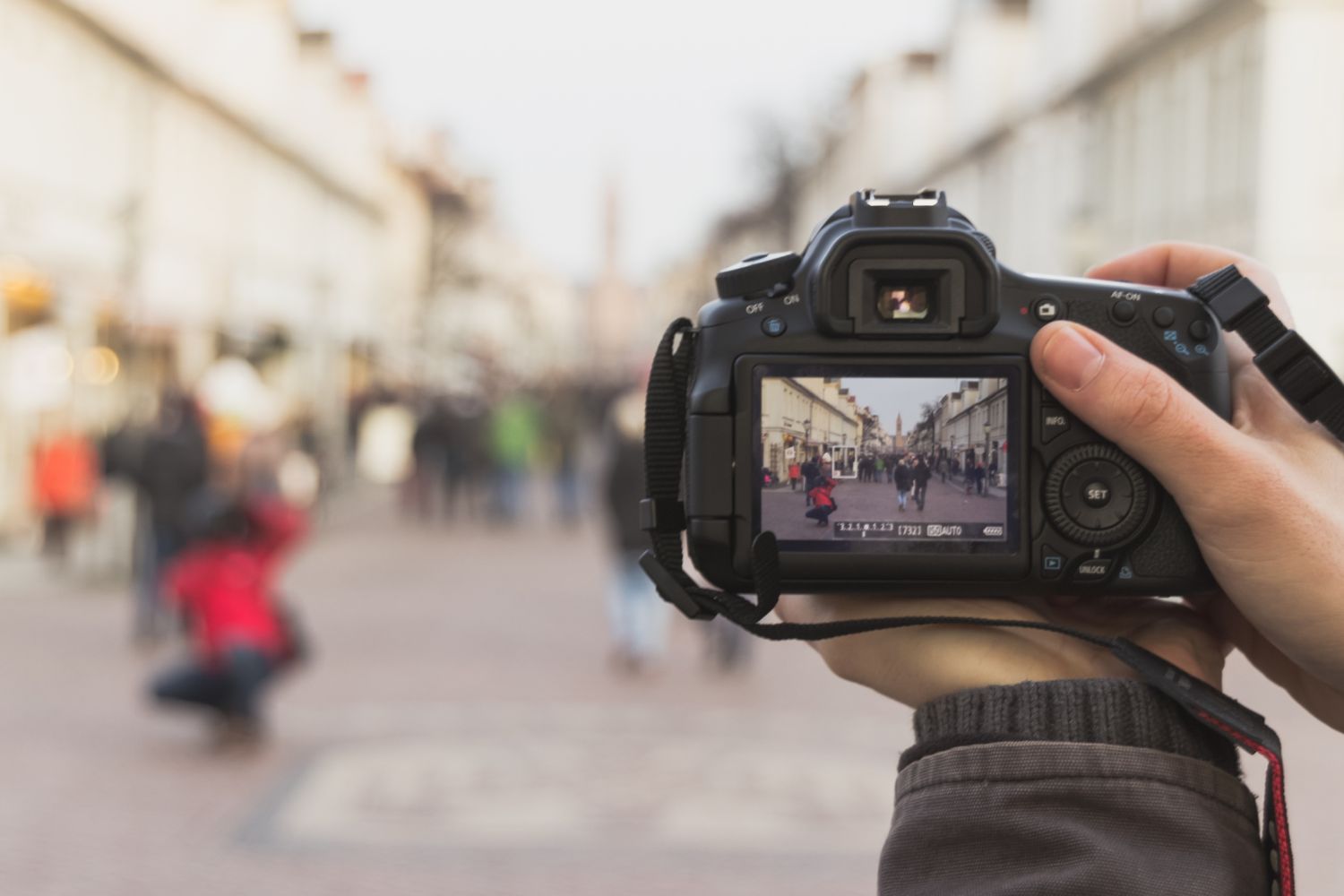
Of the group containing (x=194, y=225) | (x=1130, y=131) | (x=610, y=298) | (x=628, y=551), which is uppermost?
A: (x=610, y=298)

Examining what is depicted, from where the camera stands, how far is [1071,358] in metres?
1.45

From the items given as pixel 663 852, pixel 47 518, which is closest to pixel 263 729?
pixel 663 852

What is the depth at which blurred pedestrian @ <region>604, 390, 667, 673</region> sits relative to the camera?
35.2 feet

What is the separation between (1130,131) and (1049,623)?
28231mm

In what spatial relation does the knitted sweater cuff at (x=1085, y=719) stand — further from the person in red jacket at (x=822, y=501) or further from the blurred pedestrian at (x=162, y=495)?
the blurred pedestrian at (x=162, y=495)

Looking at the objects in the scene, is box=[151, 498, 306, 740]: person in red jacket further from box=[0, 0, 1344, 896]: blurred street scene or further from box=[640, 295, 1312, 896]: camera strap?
box=[640, 295, 1312, 896]: camera strap

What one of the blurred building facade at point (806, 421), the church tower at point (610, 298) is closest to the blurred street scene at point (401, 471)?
the blurred building facade at point (806, 421)

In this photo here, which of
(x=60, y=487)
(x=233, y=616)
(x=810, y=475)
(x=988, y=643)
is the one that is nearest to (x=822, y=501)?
(x=810, y=475)

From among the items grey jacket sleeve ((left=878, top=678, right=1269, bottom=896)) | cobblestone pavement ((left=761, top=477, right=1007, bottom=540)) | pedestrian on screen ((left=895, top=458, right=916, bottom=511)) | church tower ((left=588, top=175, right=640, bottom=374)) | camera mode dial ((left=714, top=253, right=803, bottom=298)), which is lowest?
grey jacket sleeve ((left=878, top=678, right=1269, bottom=896))

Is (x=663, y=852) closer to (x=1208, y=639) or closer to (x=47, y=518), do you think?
(x=1208, y=639)

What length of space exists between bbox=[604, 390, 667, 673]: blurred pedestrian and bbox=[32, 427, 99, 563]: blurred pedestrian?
7.59 meters

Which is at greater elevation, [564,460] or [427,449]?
[427,449]

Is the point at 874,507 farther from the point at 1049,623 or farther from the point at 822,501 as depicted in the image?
the point at 1049,623

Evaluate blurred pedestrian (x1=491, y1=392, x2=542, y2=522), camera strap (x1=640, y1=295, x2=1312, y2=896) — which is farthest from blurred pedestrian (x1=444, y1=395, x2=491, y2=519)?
camera strap (x1=640, y1=295, x2=1312, y2=896)
